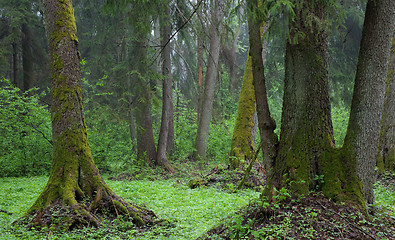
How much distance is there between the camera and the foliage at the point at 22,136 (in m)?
12.5

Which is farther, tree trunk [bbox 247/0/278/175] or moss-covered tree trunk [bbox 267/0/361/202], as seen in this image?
tree trunk [bbox 247/0/278/175]

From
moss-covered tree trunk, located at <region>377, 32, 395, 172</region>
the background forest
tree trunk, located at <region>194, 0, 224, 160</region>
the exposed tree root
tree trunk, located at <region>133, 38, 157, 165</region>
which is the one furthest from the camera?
tree trunk, located at <region>194, 0, 224, 160</region>

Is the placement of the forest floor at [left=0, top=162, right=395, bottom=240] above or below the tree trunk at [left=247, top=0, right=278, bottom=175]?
below

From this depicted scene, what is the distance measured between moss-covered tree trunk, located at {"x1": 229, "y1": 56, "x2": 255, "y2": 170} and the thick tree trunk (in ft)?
18.2

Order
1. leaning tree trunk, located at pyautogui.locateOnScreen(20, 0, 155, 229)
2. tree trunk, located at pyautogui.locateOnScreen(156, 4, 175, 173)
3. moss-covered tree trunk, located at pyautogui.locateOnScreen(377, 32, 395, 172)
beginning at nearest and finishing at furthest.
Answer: leaning tree trunk, located at pyautogui.locateOnScreen(20, 0, 155, 229), moss-covered tree trunk, located at pyautogui.locateOnScreen(377, 32, 395, 172), tree trunk, located at pyautogui.locateOnScreen(156, 4, 175, 173)

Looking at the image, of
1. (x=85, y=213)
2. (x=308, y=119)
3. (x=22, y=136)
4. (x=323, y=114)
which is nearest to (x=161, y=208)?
(x=85, y=213)

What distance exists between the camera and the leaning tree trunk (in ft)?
15.8

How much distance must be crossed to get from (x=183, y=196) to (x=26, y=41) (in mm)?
15534

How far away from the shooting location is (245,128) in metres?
9.97

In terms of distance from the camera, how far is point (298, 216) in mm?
3764

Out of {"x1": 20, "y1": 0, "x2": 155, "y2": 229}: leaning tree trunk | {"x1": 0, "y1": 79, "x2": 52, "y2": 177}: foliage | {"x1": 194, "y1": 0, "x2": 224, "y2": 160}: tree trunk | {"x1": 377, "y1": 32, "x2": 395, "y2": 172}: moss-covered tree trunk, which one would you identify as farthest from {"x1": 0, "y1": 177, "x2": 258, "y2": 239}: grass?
{"x1": 377, "y1": 32, "x2": 395, "y2": 172}: moss-covered tree trunk

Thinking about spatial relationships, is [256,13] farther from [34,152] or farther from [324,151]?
[34,152]

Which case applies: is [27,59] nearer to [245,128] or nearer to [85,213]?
[245,128]

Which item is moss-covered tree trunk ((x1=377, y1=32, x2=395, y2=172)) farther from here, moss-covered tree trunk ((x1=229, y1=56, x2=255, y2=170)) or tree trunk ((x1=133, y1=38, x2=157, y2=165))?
tree trunk ((x1=133, y1=38, x2=157, y2=165))
